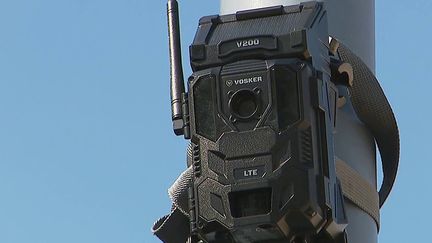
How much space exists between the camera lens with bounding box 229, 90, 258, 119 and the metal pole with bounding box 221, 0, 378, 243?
50 cm

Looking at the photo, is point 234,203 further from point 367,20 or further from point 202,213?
point 367,20

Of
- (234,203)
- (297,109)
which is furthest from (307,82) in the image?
(234,203)

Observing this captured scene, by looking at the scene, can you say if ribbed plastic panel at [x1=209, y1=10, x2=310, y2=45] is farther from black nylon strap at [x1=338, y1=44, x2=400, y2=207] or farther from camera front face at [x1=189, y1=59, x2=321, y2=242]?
black nylon strap at [x1=338, y1=44, x2=400, y2=207]

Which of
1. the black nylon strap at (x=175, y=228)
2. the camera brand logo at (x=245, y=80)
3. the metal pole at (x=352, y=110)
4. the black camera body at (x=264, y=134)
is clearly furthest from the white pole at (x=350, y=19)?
the black nylon strap at (x=175, y=228)

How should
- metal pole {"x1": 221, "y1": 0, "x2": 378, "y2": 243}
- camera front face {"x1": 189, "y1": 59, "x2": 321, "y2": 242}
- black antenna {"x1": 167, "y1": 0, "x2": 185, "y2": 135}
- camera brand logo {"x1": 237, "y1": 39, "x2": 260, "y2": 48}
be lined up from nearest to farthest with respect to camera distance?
camera front face {"x1": 189, "y1": 59, "x2": 321, "y2": 242} < camera brand logo {"x1": 237, "y1": 39, "x2": 260, "y2": 48} < black antenna {"x1": 167, "y1": 0, "x2": 185, "y2": 135} < metal pole {"x1": 221, "y1": 0, "x2": 378, "y2": 243}

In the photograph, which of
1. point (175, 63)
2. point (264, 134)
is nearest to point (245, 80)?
point (264, 134)

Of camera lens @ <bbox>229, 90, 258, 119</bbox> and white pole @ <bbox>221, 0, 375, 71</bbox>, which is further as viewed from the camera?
white pole @ <bbox>221, 0, 375, 71</bbox>

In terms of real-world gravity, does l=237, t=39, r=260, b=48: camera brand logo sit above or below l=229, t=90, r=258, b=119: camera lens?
above

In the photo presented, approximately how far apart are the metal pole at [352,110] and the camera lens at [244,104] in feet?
1.64

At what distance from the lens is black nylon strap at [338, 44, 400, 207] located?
5.95 meters

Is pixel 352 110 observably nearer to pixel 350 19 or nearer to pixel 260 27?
pixel 350 19

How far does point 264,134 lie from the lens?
17.5ft

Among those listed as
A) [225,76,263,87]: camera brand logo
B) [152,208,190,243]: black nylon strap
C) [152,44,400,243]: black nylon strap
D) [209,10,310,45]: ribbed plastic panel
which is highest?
[209,10,310,45]: ribbed plastic panel

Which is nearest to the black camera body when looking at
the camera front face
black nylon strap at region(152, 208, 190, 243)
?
the camera front face
